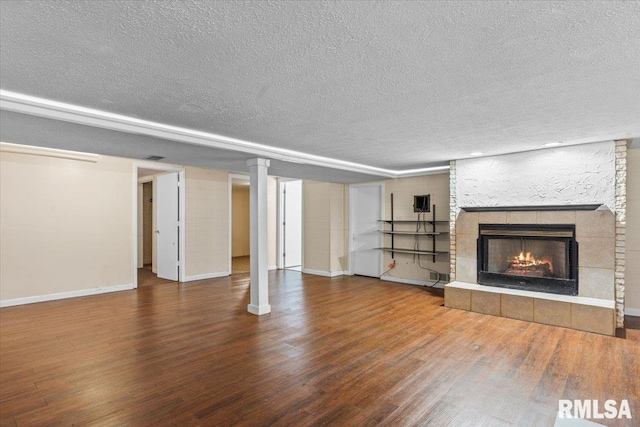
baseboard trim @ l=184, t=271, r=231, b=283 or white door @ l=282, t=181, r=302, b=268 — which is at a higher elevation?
white door @ l=282, t=181, r=302, b=268

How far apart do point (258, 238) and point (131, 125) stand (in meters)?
2.11

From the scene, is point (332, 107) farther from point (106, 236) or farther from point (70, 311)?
point (106, 236)

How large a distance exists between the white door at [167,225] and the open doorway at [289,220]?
104 inches

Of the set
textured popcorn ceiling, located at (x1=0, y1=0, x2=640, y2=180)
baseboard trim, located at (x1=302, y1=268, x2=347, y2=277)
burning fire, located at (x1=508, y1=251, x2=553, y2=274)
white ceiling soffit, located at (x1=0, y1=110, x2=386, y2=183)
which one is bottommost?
baseboard trim, located at (x1=302, y1=268, x2=347, y2=277)

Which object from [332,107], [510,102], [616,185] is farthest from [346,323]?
[616,185]

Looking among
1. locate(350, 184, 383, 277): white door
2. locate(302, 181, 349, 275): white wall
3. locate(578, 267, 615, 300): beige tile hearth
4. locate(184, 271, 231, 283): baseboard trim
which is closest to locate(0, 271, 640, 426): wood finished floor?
locate(578, 267, 615, 300): beige tile hearth

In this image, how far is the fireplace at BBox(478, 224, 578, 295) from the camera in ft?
14.4

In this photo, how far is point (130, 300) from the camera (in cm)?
543

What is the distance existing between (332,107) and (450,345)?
2.64m

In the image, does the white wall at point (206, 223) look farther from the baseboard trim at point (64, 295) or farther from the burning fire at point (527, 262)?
the burning fire at point (527, 262)

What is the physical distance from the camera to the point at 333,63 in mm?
2064

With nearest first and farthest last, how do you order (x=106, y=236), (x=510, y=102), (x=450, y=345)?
(x=510, y=102) < (x=450, y=345) < (x=106, y=236)

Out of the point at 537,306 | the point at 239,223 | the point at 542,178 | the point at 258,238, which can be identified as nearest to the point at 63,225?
the point at 258,238

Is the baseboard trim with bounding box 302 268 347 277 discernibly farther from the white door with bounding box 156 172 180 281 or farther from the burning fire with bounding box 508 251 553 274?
the burning fire with bounding box 508 251 553 274
